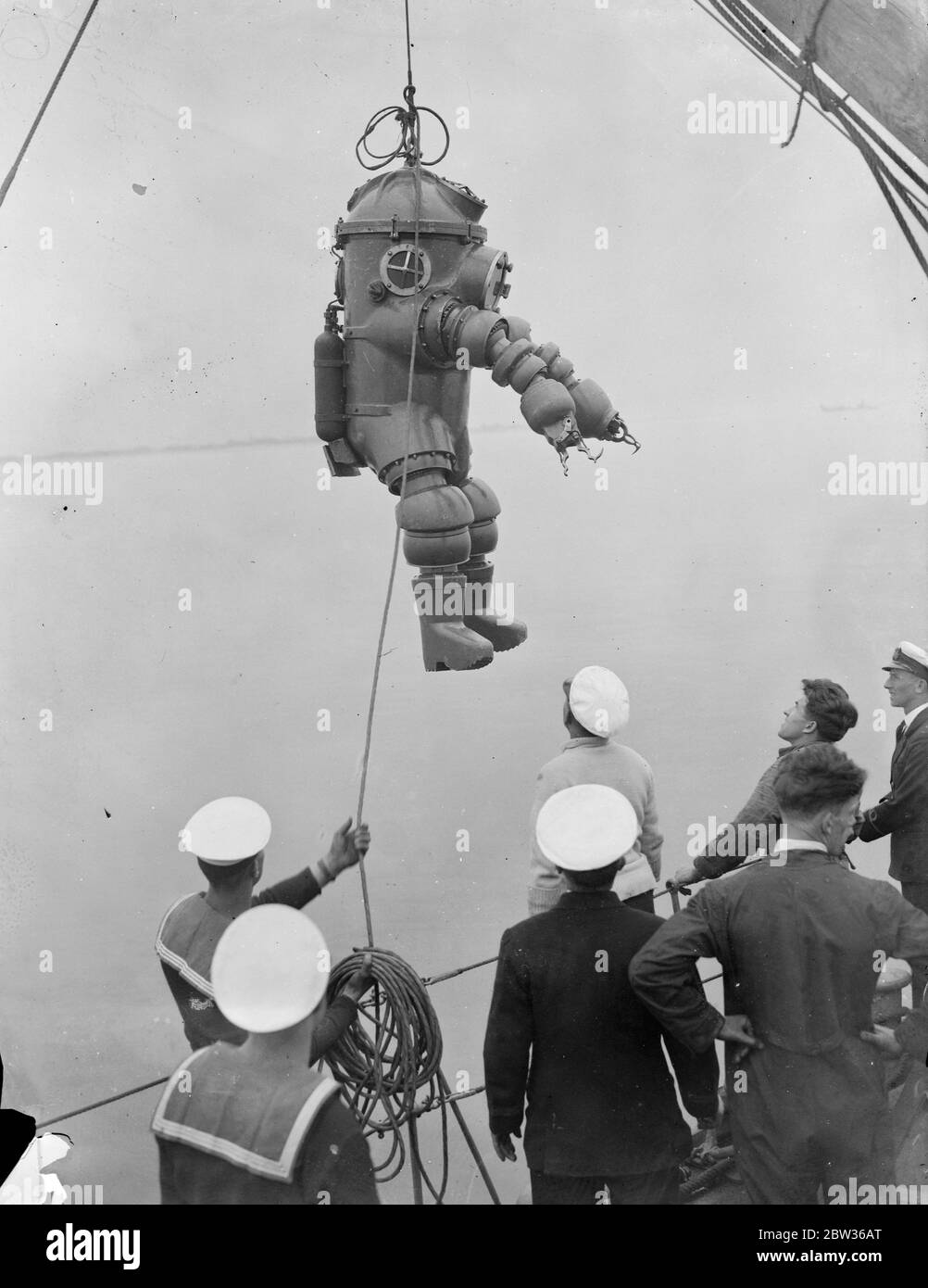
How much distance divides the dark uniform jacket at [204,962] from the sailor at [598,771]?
444 mm

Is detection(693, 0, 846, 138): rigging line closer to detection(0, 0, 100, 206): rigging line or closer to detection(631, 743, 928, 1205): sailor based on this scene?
detection(0, 0, 100, 206): rigging line

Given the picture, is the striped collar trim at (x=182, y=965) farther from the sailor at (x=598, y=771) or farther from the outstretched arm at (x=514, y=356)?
the outstretched arm at (x=514, y=356)

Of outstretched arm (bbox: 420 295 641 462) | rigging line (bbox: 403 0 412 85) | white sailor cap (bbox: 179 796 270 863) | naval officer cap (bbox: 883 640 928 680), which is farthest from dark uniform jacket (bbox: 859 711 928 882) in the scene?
rigging line (bbox: 403 0 412 85)

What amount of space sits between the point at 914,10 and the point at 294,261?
154 centimetres

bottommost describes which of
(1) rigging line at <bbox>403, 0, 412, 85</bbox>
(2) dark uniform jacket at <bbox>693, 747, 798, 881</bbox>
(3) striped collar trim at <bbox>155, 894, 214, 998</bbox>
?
(3) striped collar trim at <bbox>155, 894, 214, 998</bbox>

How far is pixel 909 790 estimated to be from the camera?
2.97 meters

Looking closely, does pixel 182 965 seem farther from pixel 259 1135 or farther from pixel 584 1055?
pixel 584 1055

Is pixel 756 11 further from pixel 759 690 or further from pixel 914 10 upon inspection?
pixel 759 690

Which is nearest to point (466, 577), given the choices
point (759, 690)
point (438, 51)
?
point (759, 690)

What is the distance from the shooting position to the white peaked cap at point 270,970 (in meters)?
2.00

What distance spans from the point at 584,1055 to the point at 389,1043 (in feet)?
1.40

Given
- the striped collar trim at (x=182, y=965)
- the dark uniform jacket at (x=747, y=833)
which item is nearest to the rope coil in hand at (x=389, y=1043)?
the striped collar trim at (x=182, y=965)

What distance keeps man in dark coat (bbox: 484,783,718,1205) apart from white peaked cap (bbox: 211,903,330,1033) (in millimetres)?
356

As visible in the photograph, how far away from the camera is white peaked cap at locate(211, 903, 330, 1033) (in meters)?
2.00
